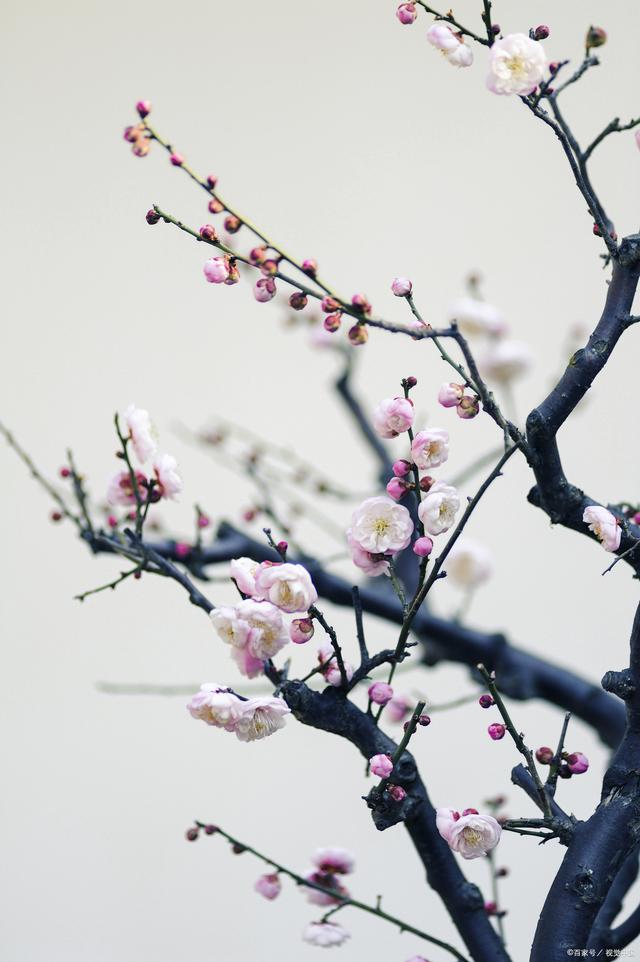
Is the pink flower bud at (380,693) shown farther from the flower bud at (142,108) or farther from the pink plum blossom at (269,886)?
the flower bud at (142,108)

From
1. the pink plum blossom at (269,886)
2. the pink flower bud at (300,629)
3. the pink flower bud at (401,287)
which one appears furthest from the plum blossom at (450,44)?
the pink plum blossom at (269,886)

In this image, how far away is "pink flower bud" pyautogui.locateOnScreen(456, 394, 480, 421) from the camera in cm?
52

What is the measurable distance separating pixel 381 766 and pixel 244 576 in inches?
5.2

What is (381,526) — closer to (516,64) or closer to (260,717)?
(260,717)

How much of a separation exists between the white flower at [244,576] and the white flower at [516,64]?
0.30 meters

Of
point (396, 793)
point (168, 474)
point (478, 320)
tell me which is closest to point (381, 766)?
point (396, 793)

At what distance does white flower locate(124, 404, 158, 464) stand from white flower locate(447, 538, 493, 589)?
0.64m

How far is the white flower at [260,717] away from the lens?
0.51 meters

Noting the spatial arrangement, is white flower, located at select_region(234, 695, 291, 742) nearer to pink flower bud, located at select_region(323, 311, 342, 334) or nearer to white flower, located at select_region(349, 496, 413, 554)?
white flower, located at select_region(349, 496, 413, 554)

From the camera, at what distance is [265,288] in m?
0.53

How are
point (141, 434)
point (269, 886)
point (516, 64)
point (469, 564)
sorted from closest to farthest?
point (516, 64) < point (141, 434) < point (269, 886) < point (469, 564)

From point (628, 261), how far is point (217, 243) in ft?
0.77

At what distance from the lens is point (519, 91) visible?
0.50 m

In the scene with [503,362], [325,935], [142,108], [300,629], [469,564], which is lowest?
[325,935]
